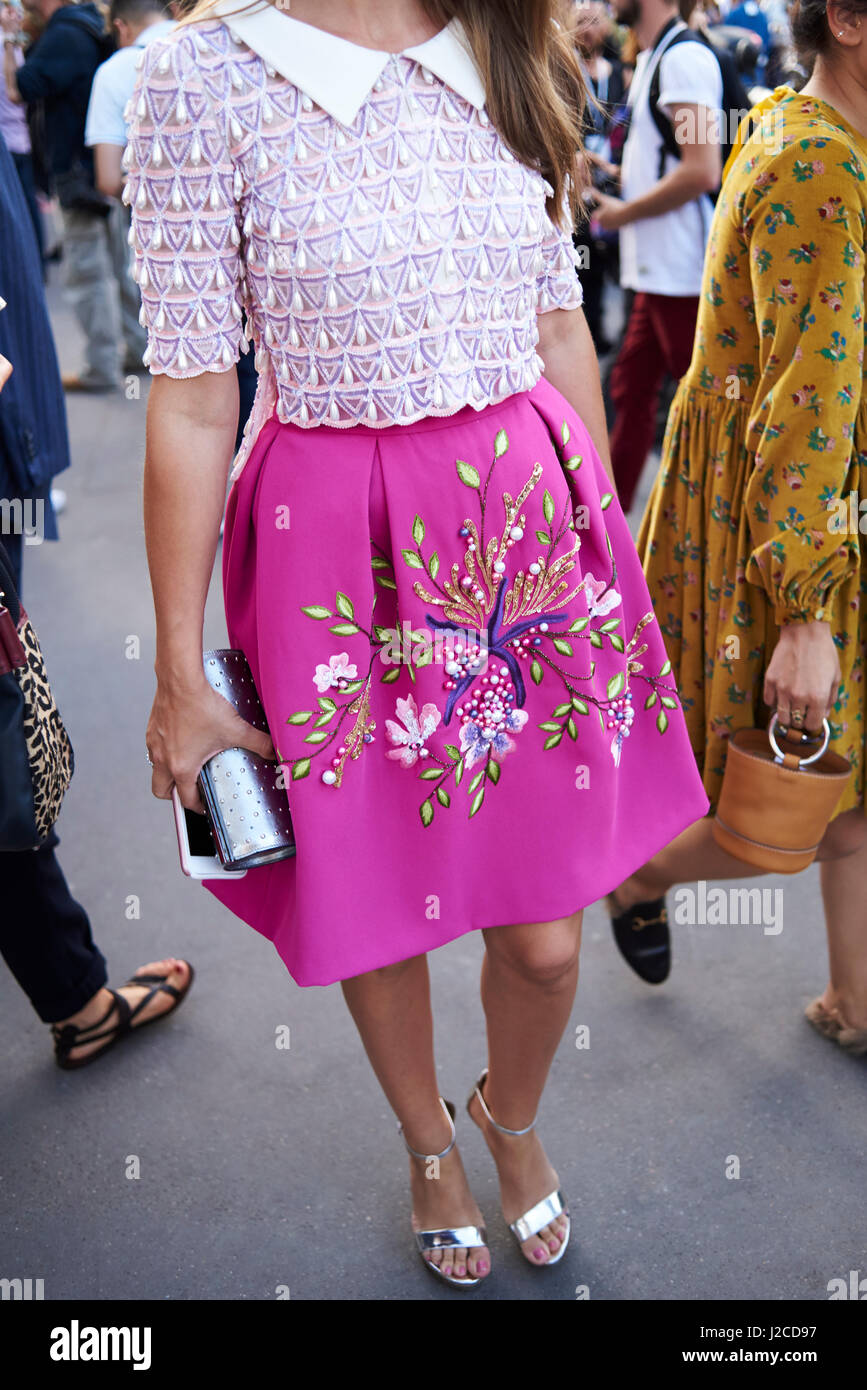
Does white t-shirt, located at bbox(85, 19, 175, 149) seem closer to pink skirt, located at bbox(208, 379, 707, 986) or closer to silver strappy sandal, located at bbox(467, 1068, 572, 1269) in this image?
pink skirt, located at bbox(208, 379, 707, 986)

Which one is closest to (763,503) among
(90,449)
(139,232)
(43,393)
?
(139,232)

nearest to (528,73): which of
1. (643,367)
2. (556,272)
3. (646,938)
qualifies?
(556,272)

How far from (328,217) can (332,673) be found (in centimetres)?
45

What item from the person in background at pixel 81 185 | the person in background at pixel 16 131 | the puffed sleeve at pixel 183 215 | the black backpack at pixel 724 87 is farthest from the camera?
the person in background at pixel 81 185

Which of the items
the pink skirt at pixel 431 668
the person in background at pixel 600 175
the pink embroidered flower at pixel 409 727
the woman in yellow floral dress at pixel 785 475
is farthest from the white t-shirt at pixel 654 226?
the pink embroidered flower at pixel 409 727

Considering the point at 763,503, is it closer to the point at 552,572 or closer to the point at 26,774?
the point at 552,572

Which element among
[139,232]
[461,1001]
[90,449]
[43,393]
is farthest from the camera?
[90,449]

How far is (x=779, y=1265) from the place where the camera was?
169 centimetres

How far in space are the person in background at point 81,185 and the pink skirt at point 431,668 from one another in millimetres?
4432

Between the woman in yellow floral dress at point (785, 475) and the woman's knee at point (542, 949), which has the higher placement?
the woman in yellow floral dress at point (785, 475)

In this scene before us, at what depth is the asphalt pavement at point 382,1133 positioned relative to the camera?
1708 millimetres

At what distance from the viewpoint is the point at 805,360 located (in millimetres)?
1543

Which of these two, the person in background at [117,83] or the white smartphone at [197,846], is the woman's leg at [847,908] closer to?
the white smartphone at [197,846]

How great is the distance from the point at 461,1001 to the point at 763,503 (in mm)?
1061
